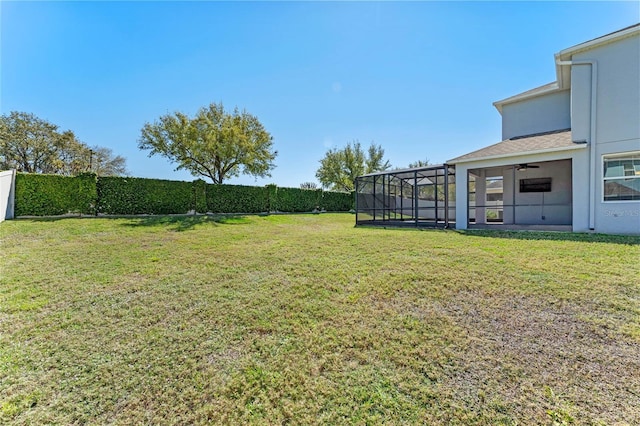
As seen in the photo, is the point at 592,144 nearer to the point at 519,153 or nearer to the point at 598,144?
the point at 598,144

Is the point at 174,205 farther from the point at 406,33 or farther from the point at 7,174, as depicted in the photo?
the point at 406,33

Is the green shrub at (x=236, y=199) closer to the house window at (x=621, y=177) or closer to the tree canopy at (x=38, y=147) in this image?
the house window at (x=621, y=177)

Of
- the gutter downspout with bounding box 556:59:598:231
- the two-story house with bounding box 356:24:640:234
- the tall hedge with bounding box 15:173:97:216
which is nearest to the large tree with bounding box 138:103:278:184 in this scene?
the tall hedge with bounding box 15:173:97:216

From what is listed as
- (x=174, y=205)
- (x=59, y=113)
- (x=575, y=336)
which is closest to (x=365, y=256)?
(x=575, y=336)

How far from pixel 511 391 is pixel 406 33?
1016 cm

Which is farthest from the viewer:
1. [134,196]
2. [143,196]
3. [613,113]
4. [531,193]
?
[143,196]

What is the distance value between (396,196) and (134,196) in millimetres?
12444

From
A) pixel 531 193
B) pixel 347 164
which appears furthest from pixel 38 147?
pixel 531 193

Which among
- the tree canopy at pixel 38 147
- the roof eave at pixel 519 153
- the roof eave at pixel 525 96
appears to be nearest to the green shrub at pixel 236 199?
the roof eave at pixel 519 153

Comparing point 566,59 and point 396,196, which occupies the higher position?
point 566,59

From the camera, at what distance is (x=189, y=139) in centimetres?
1620

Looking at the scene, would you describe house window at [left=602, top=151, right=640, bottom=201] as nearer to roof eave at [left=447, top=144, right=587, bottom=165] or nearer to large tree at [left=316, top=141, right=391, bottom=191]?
roof eave at [left=447, top=144, right=587, bottom=165]

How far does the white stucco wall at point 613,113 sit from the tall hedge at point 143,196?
52.6 ft

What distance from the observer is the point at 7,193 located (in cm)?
929
